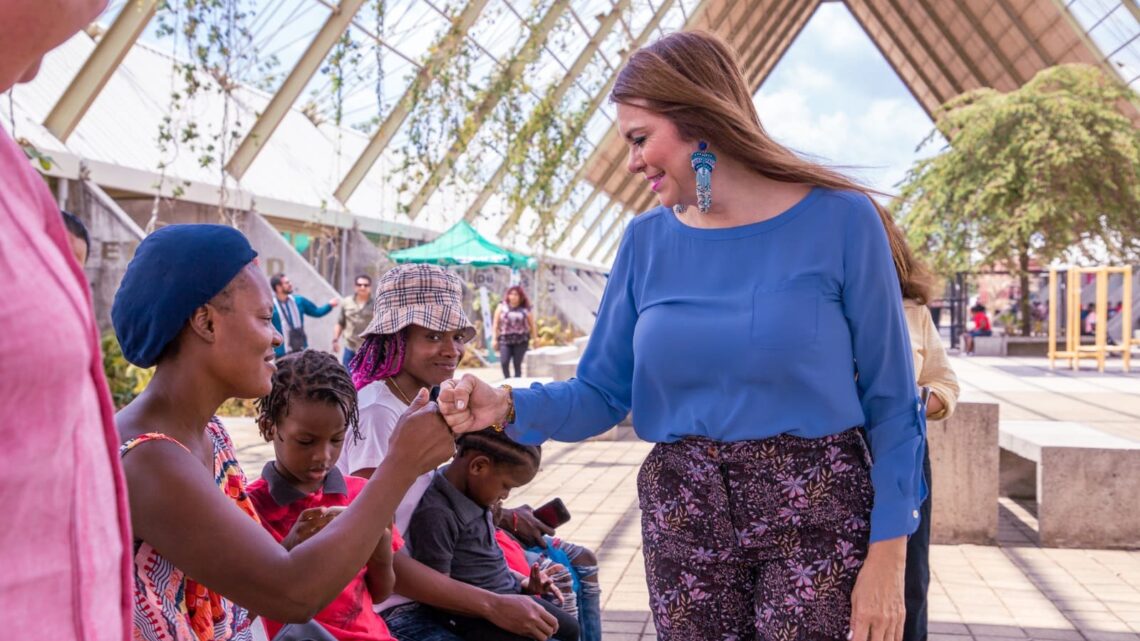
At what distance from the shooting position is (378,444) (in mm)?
2662

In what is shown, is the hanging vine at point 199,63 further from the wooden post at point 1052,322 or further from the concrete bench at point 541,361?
the wooden post at point 1052,322

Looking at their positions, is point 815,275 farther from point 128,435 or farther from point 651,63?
point 128,435

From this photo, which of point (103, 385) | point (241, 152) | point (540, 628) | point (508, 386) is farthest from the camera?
point (241, 152)

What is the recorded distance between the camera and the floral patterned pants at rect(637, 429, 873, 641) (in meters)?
1.85

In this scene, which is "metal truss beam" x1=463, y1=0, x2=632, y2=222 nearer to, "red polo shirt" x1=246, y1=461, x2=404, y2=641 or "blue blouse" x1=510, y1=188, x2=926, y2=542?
"red polo shirt" x1=246, y1=461, x2=404, y2=641

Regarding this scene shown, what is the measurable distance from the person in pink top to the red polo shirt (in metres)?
1.31

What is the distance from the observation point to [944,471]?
5.58 m

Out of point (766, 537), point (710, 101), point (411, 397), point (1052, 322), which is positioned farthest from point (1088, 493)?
point (1052, 322)

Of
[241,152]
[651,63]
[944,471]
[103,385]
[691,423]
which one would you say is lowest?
[944,471]

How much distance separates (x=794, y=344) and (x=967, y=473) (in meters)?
4.10

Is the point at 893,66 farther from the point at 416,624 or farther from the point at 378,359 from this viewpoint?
the point at 416,624

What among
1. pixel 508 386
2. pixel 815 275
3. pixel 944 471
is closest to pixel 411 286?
pixel 508 386

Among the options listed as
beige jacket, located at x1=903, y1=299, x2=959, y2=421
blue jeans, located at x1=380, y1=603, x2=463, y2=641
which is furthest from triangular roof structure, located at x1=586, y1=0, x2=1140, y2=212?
blue jeans, located at x1=380, y1=603, x2=463, y2=641

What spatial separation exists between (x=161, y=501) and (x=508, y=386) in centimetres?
81
